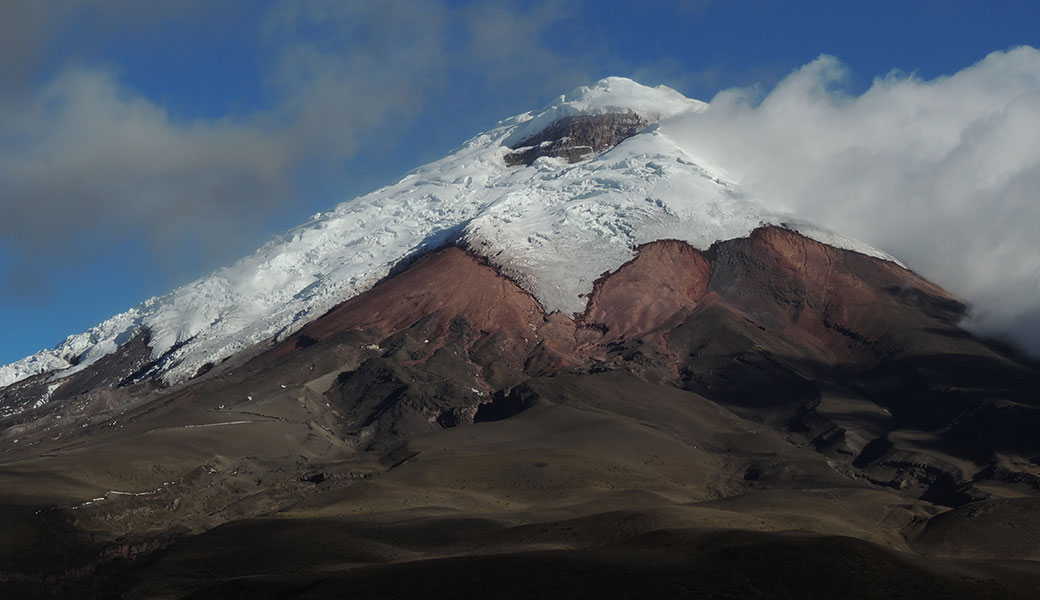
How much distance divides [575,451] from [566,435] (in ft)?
30.0

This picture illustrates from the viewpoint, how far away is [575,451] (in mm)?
116438

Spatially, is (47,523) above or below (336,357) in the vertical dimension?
below

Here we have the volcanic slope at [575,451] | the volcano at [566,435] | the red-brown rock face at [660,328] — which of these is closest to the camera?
the volcanic slope at [575,451]

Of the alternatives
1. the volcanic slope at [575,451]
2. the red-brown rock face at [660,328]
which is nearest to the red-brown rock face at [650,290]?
the red-brown rock face at [660,328]

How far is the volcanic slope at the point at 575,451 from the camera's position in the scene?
57.9m

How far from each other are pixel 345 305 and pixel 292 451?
188 ft

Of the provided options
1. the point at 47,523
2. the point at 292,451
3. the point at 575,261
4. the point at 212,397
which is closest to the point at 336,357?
the point at 212,397

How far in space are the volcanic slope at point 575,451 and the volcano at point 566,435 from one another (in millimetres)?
387

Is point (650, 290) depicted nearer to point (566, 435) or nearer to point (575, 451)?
point (566, 435)

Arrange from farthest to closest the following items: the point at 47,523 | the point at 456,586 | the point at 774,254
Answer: the point at 774,254 → the point at 47,523 → the point at 456,586

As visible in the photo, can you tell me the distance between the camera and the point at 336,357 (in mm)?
157250

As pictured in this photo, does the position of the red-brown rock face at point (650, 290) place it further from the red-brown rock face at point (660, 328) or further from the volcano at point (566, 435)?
the volcano at point (566, 435)

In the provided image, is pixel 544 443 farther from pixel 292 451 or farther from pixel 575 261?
pixel 575 261

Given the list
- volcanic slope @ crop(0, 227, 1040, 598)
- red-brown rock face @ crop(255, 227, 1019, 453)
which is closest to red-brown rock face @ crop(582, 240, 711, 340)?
red-brown rock face @ crop(255, 227, 1019, 453)
